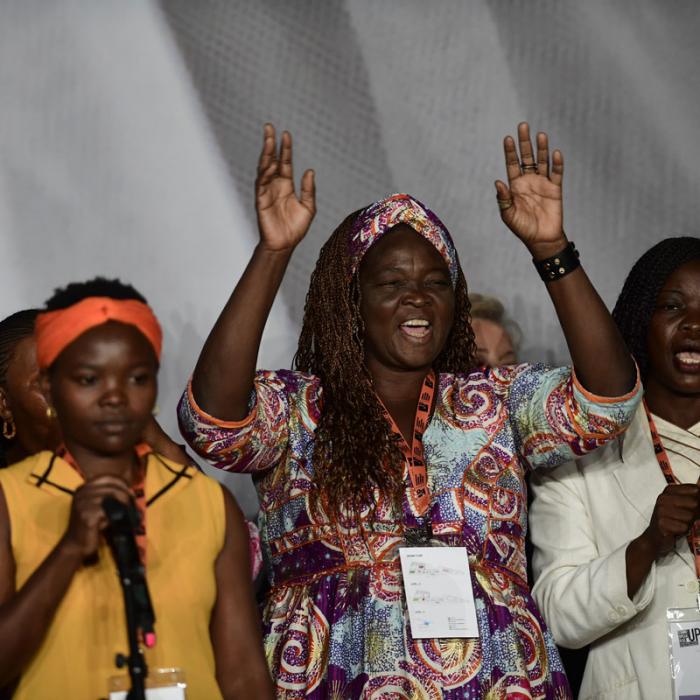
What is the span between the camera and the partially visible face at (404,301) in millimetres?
3355

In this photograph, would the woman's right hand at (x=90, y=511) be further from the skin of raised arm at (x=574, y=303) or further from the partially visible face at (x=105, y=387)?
the skin of raised arm at (x=574, y=303)

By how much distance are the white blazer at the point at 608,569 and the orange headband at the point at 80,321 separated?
143 centimetres

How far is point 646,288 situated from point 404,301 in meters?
0.80

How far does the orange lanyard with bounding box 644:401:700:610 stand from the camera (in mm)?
3434

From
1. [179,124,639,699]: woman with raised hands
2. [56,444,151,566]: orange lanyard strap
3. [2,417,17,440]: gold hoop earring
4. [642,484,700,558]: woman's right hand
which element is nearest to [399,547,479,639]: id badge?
[179,124,639,699]: woman with raised hands

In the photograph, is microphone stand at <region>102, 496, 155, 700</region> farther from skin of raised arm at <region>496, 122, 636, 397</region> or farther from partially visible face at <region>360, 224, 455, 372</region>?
skin of raised arm at <region>496, 122, 636, 397</region>

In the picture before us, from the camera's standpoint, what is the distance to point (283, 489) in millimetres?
3268

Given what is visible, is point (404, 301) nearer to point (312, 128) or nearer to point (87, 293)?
point (87, 293)

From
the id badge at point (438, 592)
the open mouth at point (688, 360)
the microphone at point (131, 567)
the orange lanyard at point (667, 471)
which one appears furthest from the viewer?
the open mouth at point (688, 360)

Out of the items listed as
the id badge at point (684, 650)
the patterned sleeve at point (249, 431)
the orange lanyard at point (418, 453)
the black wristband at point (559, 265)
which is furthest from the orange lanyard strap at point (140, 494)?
the id badge at point (684, 650)

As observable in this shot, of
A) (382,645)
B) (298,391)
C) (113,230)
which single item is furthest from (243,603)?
(113,230)

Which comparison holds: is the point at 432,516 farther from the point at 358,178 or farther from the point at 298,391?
the point at 358,178

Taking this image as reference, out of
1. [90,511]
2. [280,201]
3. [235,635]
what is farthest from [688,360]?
[90,511]

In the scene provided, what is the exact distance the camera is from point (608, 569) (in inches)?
131
